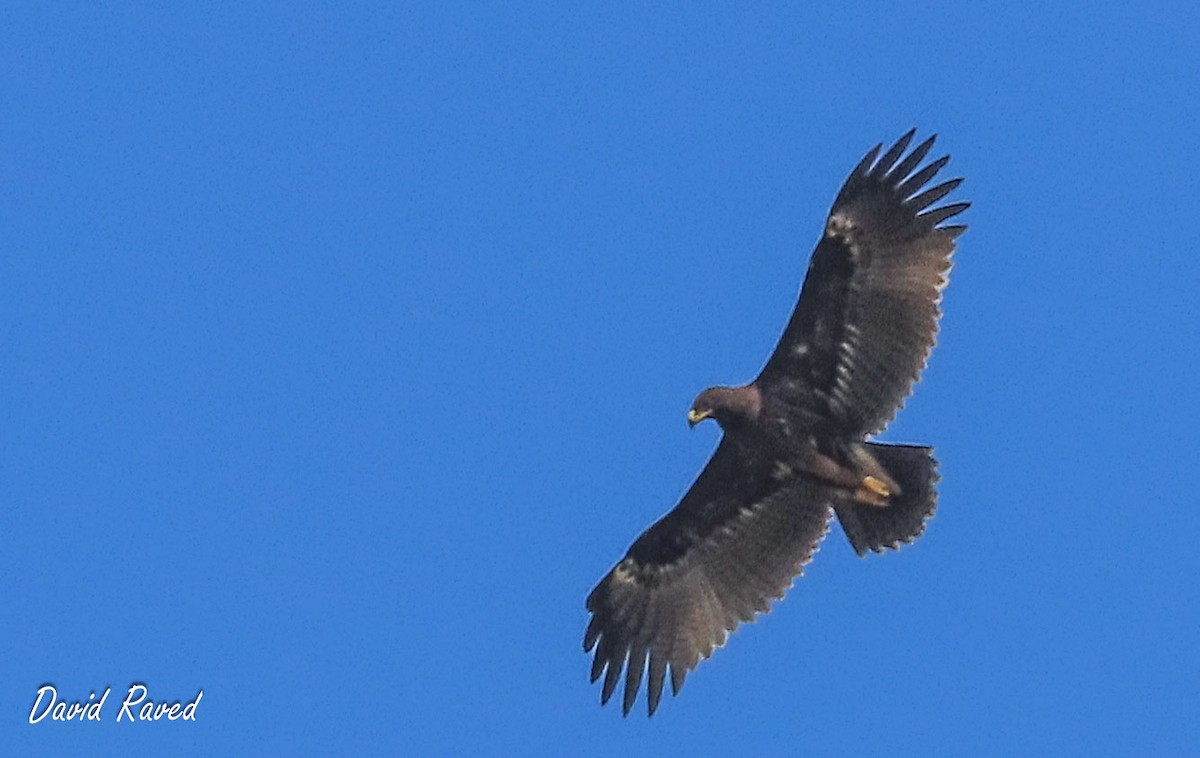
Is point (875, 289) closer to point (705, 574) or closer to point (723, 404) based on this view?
point (723, 404)

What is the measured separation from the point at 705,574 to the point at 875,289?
9.35 feet

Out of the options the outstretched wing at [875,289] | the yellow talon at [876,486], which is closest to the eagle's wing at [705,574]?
the yellow talon at [876,486]

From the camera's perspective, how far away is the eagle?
1705 centimetres

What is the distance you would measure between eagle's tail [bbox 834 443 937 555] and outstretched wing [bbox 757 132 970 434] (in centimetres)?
28

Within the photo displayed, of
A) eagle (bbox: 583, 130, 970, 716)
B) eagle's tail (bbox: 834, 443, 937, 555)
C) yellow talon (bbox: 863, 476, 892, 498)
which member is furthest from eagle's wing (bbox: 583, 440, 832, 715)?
yellow talon (bbox: 863, 476, 892, 498)

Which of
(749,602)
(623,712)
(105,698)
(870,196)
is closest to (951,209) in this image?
(870,196)

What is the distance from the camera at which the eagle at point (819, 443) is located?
1705 centimetres

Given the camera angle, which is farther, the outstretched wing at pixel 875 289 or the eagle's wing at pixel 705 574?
the eagle's wing at pixel 705 574

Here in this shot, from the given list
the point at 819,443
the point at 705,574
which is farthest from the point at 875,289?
the point at 705,574

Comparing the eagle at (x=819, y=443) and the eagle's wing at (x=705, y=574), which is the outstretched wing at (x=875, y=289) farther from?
the eagle's wing at (x=705, y=574)

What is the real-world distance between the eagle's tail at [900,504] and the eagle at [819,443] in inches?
0.4

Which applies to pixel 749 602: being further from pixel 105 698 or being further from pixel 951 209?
pixel 105 698

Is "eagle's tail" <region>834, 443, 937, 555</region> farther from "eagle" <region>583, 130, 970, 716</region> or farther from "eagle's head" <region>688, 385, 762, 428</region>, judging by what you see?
"eagle's head" <region>688, 385, 762, 428</region>

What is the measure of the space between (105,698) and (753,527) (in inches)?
204
